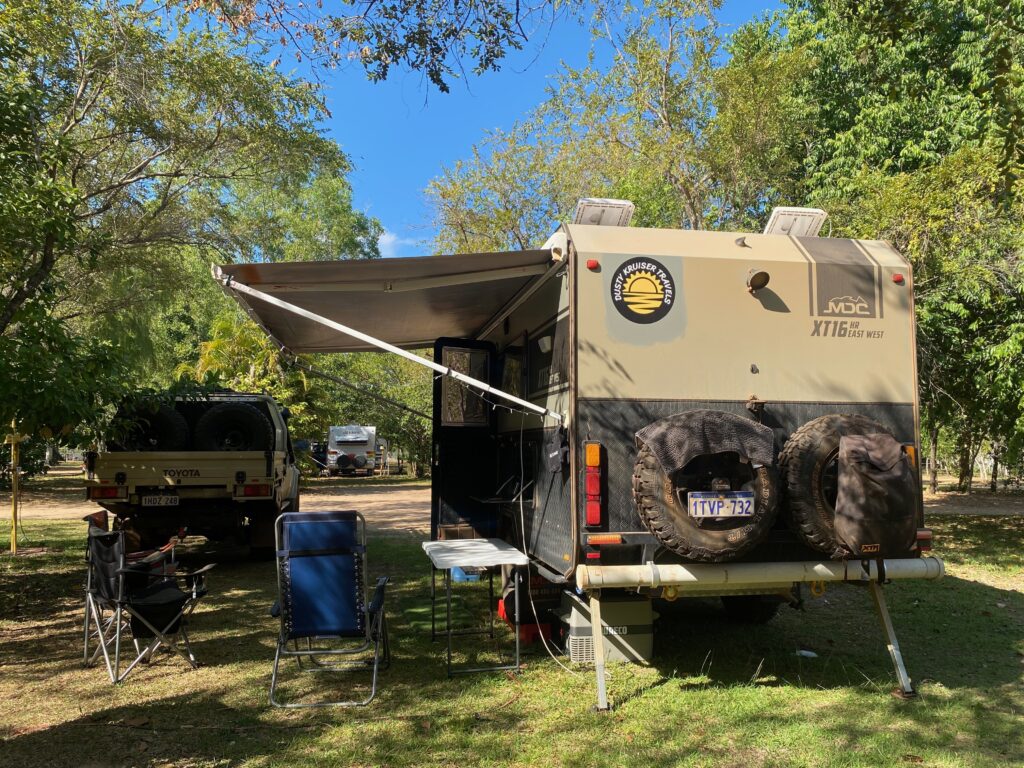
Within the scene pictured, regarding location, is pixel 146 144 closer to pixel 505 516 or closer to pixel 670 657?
pixel 505 516

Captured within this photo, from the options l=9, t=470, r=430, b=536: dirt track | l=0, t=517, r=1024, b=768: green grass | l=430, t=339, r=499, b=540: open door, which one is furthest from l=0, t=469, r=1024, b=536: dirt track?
l=0, t=517, r=1024, b=768: green grass

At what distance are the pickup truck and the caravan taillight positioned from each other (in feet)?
17.8

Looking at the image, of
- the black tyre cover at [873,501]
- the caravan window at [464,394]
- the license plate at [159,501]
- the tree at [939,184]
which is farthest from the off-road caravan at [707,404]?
the license plate at [159,501]

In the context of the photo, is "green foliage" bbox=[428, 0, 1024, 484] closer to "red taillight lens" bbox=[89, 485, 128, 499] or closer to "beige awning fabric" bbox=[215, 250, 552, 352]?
"beige awning fabric" bbox=[215, 250, 552, 352]

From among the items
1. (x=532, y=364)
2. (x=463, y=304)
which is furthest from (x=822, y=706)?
(x=463, y=304)

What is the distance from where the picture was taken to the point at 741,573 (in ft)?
14.2

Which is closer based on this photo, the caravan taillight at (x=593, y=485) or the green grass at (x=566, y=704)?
the green grass at (x=566, y=704)

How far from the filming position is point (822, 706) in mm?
4297

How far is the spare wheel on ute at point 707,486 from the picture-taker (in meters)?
4.02

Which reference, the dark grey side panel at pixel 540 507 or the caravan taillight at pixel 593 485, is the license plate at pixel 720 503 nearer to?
the caravan taillight at pixel 593 485

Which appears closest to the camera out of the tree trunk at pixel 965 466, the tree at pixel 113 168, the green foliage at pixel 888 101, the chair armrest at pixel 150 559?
the chair armrest at pixel 150 559

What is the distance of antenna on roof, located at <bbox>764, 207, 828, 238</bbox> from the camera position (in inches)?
205

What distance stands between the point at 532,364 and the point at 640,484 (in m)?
1.71

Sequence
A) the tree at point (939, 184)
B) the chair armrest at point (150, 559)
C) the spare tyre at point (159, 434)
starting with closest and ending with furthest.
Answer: the chair armrest at point (150, 559)
the tree at point (939, 184)
the spare tyre at point (159, 434)
